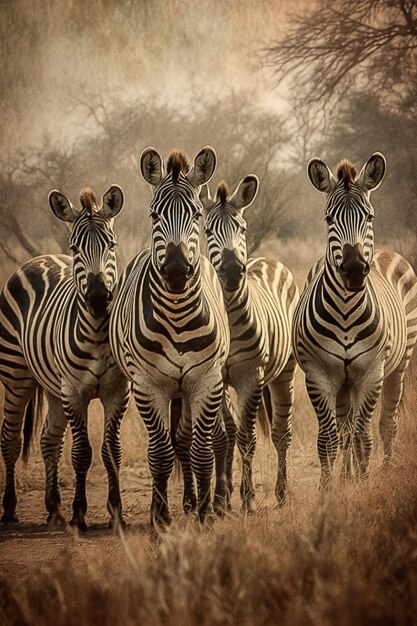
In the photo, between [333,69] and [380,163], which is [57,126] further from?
[380,163]

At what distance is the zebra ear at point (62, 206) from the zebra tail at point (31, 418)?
156 cm

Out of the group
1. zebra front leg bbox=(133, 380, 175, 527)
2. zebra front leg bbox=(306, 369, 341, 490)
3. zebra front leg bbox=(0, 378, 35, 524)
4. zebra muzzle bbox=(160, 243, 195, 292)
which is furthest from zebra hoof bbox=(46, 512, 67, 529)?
zebra muzzle bbox=(160, 243, 195, 292)

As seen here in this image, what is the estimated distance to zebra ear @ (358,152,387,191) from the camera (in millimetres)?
5555

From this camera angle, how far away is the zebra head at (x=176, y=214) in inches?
193

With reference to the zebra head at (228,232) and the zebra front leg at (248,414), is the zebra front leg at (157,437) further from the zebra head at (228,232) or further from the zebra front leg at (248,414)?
the zebra head at (228,232)

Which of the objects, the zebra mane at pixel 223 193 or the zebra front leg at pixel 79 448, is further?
the zebra mane at pixel 223 193

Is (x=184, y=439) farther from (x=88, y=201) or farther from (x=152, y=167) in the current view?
(x=152, y=167)

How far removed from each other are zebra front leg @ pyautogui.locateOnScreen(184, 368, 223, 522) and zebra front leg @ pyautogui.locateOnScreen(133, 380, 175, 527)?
16 cm

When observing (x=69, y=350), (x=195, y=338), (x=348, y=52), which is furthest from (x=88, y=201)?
(x=348, y=52)

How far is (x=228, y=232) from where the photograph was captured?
6074 millimetres

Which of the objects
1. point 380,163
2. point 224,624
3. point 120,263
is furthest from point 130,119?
point 224,624

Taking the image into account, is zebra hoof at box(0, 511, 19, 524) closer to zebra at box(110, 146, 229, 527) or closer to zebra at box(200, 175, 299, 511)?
zebra at box(110, 146, 229, 527)

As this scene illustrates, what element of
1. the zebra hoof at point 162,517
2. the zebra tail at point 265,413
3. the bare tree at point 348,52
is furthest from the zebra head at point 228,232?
the bare tree at point 348,52

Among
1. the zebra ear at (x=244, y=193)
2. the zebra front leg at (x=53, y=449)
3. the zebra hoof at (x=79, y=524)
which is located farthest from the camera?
the zebra ear at (x=244, y=193)
